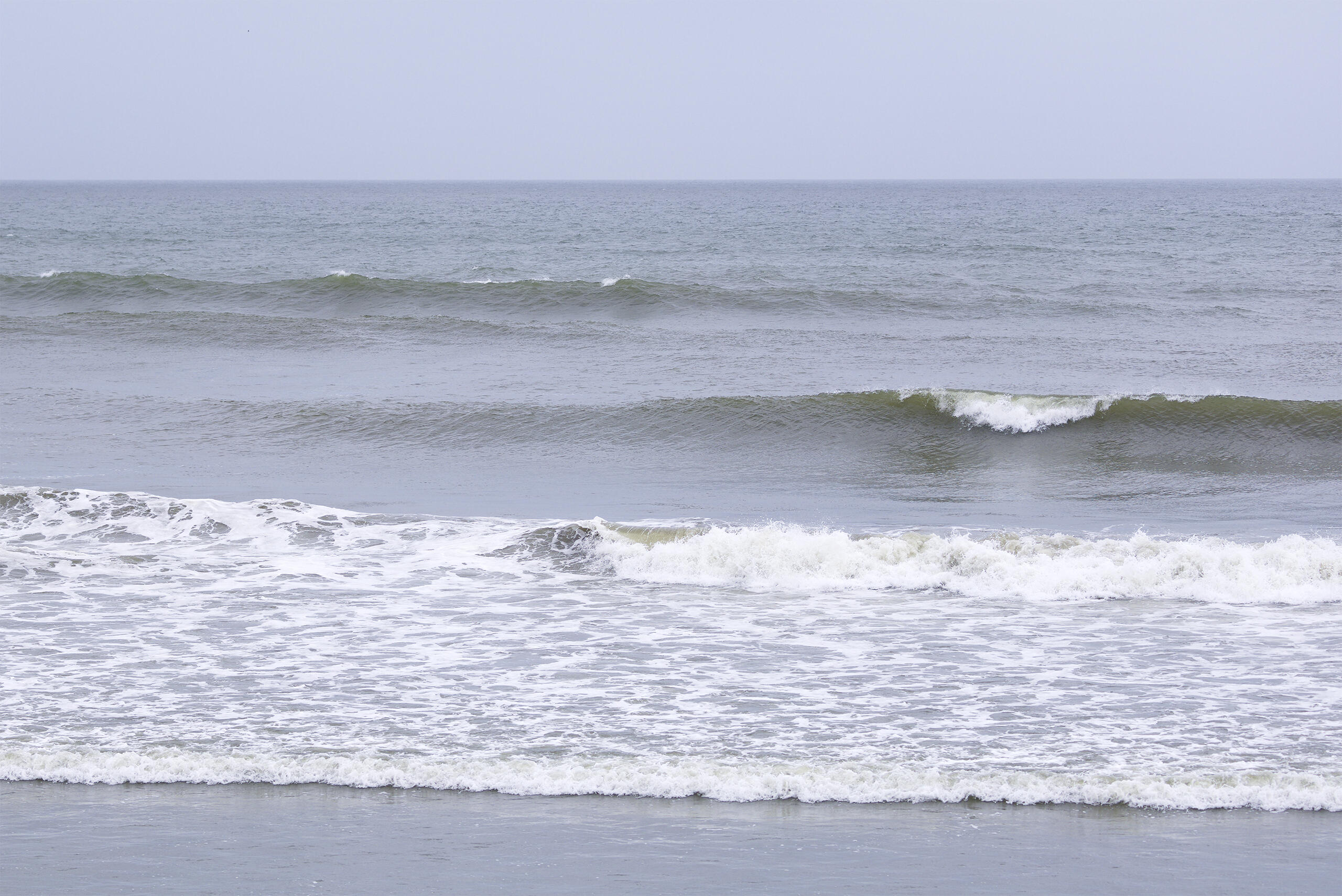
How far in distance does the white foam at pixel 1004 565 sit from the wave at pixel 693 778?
3.56m

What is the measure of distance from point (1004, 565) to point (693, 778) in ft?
15.0

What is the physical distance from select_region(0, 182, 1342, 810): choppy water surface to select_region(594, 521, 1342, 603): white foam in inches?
1.4

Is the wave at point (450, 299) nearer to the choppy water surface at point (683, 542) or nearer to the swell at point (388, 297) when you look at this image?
the swell at point (388, 297)

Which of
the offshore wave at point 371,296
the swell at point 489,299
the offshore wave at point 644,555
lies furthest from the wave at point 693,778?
the offshore wave at point 371,296

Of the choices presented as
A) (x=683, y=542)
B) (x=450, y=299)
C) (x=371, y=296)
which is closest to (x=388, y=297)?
(x=371, y=296)

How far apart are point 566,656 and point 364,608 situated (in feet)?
6.27

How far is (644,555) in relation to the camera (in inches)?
396

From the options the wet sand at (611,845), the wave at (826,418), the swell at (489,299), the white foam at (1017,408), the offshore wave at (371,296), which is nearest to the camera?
the wet sand at (611,845)

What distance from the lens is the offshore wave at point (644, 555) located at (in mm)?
9297

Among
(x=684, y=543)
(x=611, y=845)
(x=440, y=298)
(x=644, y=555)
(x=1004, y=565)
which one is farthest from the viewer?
(x=440, y=298)

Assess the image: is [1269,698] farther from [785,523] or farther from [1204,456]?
[1204,456]

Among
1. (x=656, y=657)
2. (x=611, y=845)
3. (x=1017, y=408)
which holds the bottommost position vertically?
(x=611, y=845)

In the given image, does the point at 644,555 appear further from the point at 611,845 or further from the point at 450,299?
the point at 450,299

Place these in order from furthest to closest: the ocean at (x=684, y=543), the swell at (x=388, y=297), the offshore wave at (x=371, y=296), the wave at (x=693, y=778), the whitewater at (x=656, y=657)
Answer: the offshore wave at (x=371, y=296) → the swell at (x=388, y=297) → the ocean at (x=684, y=543) → the whitewater at (x=656, y=657) → the wave at (x=693, y=778)
